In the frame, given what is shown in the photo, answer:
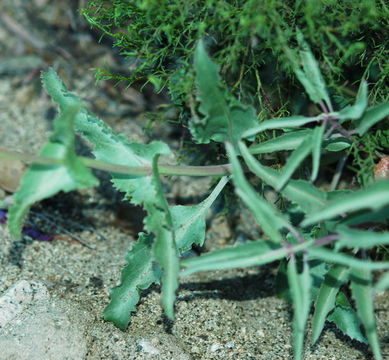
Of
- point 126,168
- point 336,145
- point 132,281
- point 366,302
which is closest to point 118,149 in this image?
point 126,168

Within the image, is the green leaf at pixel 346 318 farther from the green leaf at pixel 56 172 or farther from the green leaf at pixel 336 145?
the green leaf at pixel 56 172

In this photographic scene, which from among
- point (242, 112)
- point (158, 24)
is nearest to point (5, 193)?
point (158, 24)

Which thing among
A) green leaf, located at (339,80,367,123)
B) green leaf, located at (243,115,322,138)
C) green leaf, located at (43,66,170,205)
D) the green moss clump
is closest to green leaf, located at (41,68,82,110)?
green leaf, located at (43,66,170,205)

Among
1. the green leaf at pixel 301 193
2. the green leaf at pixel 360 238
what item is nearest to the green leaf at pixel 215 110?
the green leaf at pixel 301 193

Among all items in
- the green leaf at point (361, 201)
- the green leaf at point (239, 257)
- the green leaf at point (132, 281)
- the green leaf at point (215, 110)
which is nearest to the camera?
the green leaf at point (361, 201)

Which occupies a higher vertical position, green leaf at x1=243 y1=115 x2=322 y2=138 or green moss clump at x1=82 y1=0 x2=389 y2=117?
green moss clump at x1=82 y1=0 x2=389 y2=117

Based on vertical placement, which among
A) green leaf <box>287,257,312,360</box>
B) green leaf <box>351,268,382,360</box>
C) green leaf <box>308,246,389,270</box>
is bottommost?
green leaf <box>351,268,382,360</box>

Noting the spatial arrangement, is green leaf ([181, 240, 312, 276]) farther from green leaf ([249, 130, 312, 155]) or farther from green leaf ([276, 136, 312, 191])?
green leaf ([249, 130, 312, 155])

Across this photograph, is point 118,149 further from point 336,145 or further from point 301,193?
point 336,145
